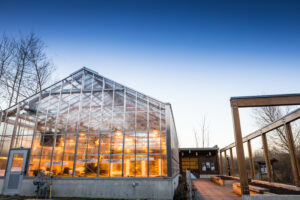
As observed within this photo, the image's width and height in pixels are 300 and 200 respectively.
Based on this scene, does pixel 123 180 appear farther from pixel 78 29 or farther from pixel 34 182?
pixel 78 29

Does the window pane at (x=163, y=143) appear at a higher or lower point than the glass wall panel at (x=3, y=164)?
higher

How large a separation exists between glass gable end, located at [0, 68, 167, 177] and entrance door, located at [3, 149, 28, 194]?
1.48ft

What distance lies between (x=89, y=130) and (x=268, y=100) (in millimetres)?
10571

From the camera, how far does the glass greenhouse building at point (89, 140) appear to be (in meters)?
10.1

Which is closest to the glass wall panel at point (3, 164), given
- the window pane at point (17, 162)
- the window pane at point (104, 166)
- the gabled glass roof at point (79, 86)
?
the window pane at point (17, 162)

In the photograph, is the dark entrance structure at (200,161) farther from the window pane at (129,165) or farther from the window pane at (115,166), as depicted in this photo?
the window pane at (115,166)

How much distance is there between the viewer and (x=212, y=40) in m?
18.3

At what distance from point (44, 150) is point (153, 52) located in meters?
15.8

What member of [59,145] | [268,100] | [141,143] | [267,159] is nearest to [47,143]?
[59,145]

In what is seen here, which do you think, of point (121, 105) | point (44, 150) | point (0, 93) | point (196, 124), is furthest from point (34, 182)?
point (196, 124)

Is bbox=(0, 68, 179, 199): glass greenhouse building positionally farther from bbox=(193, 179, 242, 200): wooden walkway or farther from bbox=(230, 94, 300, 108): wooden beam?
bbox=(230, 94, 300, 108): wooden beam

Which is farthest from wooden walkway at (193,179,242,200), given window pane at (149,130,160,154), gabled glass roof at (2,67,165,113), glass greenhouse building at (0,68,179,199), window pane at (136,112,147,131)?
gabled glass roof at (2,67,165,113)

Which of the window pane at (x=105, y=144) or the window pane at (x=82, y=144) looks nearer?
the window pane at (x=105, y=144)

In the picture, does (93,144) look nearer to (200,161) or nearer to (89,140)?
(89,140)
